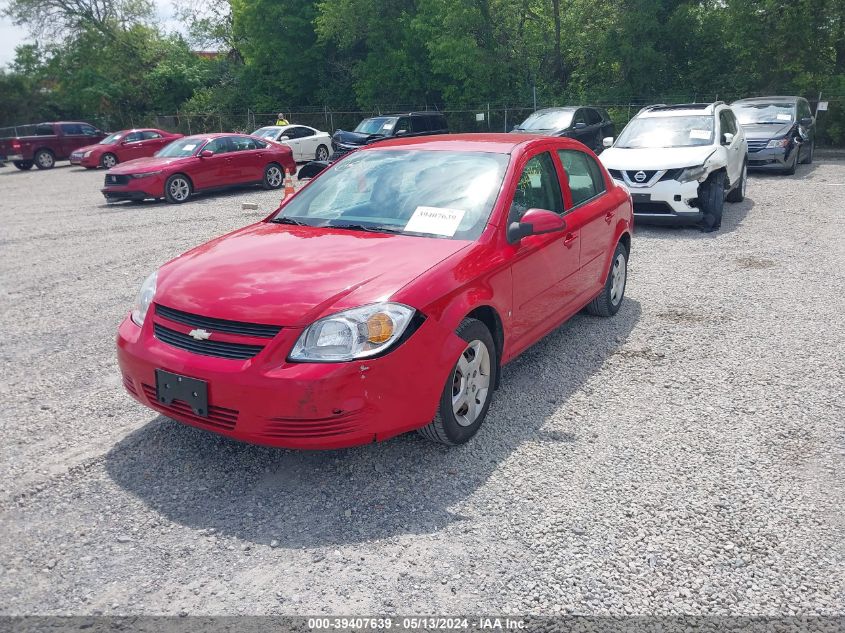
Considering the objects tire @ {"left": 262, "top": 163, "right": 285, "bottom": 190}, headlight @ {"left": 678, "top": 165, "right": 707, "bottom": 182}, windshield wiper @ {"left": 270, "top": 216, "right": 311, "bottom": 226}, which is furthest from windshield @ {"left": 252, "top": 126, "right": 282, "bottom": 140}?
windshield wiper @ {"left": 270, "top": 216, "right": 311, "bottom": 226}

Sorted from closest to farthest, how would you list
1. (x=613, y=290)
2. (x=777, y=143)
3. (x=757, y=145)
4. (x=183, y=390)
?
(x=183, y=390), (x=613, y=290), (x=777, y=143), (x=757, y=145)

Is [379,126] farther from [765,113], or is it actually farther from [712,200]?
[712,200]

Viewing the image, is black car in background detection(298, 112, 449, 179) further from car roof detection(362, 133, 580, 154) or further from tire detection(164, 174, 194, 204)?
car roof detection(362, 133, 580, 154)

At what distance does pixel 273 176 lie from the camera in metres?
17.7

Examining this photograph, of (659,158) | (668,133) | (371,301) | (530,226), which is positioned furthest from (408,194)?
(668,133)

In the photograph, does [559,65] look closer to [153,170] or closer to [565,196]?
[153,170]

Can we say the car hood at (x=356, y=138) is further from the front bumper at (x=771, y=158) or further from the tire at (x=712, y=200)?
the tire at (x=712, y=200)

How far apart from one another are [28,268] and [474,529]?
819cm

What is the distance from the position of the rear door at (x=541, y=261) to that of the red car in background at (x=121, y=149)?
22.0 metres

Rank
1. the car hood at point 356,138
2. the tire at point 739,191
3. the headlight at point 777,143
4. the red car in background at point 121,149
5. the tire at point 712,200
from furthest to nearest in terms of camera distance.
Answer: the red car in background at point 121,149 < the car hood at point 356,138 < the headlight at point 777,143 < the tire at point 739,191 < the tire at point 712,200

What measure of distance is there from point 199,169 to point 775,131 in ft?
42.7

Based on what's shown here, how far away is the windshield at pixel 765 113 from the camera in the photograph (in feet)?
53.7

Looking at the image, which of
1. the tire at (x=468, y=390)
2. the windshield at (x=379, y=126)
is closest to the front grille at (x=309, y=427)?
the tire at (x=468, y=390)

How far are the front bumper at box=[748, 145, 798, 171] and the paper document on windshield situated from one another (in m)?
13.7
